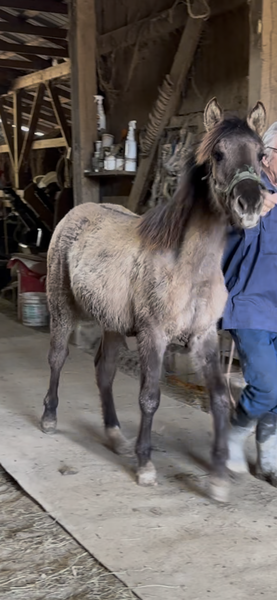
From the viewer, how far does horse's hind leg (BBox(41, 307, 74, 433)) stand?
11.2 feet

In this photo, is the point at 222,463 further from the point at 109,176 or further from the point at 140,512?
the point at 109,176

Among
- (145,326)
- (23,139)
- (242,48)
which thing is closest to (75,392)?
(145,326)

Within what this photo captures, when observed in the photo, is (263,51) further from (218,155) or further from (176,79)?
(176,79)

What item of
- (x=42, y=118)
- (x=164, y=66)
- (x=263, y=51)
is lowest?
(x=263, y=51)

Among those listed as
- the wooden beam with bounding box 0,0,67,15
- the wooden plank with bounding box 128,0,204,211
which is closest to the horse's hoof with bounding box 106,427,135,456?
the wooden plank with bounding box 128,0,204,211

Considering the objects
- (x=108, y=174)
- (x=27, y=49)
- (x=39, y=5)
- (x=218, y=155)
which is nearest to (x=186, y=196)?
(x=218, y=155)

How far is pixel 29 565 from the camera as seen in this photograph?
222 cm

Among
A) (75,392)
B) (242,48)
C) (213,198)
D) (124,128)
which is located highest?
(242,48)

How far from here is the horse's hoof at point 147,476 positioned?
276cm

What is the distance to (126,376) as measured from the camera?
448 cm

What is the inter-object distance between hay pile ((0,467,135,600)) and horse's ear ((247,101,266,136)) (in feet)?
5.53

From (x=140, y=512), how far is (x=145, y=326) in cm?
75

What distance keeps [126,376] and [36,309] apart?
2.00m

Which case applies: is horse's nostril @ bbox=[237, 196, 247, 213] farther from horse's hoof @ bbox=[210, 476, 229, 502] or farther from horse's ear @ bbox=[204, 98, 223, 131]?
horse's hoof @ bbox=[210, 476, 229, 502]
